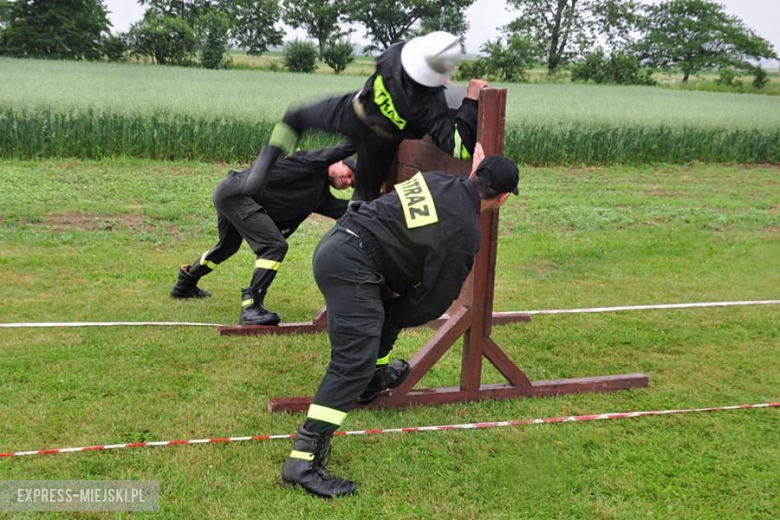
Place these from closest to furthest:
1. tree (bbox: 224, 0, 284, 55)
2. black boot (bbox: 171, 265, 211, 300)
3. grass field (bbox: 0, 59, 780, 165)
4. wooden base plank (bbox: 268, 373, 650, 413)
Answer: wooden base plank (bbox: 268, 373, 650, 413), black boot (bbox: 171, 265, 211, 300), grass field (bbox: 0, 59, 780, 165), tree (bbox: 224, 0, 284, 55)

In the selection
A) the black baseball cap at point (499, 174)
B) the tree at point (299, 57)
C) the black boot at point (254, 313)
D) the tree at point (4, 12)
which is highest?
the tree at point (4, 12)

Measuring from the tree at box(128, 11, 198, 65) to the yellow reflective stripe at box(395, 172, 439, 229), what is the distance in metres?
45.2

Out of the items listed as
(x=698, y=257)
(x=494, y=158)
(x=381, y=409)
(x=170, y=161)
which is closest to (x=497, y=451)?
(x=381, y=409)

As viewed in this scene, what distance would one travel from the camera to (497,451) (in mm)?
4363

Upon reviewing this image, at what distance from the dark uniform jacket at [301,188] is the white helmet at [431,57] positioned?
1.41m

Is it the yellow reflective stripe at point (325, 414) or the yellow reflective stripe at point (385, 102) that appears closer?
the yellow reflective stripe at point (325, 414)

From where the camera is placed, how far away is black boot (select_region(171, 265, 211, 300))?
6988 millimetres

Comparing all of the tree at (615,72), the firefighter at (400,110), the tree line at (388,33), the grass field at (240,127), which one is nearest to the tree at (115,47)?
the tree line at (388,33)

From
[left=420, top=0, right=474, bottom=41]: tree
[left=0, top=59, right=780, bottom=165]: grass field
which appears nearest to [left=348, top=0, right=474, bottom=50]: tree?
[left=420, top=0, right=474, bottom=41]: tree

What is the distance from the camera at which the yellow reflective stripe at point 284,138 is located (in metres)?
4.78

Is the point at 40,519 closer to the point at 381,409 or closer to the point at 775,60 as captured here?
the point at 381,409

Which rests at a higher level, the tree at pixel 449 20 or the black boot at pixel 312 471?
the tree at pixel 449 20

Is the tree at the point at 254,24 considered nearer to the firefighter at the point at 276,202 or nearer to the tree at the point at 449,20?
the tree at the point at 449,20

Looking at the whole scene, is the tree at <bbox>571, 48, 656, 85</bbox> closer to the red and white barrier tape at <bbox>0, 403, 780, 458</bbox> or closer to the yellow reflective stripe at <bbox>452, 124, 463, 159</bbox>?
the red and white barrier tape at <bbox>0, 403, 780, 458</bbox>
